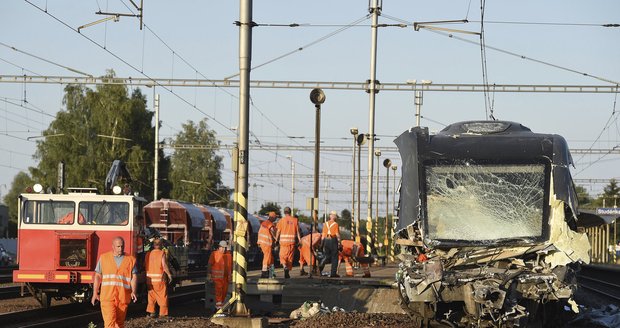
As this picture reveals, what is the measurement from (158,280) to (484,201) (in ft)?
23.1

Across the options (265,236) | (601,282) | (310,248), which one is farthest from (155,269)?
(601,282)

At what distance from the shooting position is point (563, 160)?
14.9m

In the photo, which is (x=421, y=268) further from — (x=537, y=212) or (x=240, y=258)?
(x=240, y=258)

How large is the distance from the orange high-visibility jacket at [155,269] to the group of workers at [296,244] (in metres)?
4.85

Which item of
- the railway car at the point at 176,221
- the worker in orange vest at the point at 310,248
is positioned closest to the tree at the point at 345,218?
the railway car at the point at 176,221

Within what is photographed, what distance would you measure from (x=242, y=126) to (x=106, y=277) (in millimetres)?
4713

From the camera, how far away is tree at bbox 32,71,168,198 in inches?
2827

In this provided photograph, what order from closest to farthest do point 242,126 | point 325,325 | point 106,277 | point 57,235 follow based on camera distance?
point 106,277 < point 325,325 < point 242,126 < point 57,235

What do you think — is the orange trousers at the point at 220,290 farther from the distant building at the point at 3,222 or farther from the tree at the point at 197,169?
the tree at the point at 197,169

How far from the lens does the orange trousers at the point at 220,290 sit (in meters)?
21.0

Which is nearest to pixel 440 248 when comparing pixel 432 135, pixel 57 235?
pixel 432 135

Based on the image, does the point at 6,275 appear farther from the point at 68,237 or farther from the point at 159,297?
the point at 159,297

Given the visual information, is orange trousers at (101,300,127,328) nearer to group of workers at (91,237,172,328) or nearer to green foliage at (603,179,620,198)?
group of workers at (91,237,172,328)

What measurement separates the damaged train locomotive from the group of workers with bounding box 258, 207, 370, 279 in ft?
30.4
